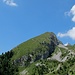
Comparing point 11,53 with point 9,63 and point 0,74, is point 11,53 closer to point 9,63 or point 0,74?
point 9,63

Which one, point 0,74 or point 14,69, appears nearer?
point 0,74

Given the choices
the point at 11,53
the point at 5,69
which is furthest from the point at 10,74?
the point at 11,53

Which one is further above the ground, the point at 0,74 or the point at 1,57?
the point at 1,57

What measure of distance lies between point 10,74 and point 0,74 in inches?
137

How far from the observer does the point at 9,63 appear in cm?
7588

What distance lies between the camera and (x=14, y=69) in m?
77.3

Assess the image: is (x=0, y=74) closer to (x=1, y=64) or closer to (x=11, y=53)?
(x=1, y=64)

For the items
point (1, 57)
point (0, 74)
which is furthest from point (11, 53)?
point (0, 74)

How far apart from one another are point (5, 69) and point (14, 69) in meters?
4.16

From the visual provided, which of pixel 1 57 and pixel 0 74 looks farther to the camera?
pixel 1 57

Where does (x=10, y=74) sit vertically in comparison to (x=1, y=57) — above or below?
below

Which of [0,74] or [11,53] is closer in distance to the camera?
[0,74]

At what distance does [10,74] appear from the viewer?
73.8m

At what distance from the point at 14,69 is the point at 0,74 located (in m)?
6.68
